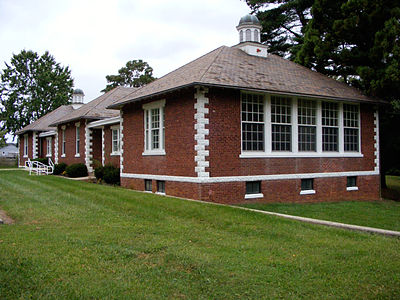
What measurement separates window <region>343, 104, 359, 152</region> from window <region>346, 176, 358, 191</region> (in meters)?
1.24

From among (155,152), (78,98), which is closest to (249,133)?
(155,152)

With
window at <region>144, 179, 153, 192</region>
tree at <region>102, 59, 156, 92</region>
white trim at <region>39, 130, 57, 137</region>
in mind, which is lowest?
window at <region>144, 179, 153, 192</region>

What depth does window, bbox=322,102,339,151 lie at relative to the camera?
54.9 feet

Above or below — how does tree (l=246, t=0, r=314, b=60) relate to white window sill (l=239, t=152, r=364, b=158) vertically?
above

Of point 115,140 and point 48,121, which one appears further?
point 48,121

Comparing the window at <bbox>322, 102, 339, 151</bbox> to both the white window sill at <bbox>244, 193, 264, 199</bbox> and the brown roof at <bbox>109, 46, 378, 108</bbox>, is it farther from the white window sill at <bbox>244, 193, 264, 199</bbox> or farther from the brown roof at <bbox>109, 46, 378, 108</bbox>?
the white window sill at <bbox>244, 193, 264, 199</bbox>

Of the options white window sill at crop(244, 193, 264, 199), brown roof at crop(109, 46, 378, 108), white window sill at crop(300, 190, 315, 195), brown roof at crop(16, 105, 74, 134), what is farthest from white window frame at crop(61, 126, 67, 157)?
white window sill at crop(300, 190, 315, 195)

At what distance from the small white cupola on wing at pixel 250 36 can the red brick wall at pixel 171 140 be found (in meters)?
5.35

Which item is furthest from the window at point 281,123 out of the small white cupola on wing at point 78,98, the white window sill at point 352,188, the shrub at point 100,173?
the small white cupola on wing at point 78,98

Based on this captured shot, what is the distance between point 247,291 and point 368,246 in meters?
3.47

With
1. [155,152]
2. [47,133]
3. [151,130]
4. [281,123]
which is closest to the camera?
[281,123]

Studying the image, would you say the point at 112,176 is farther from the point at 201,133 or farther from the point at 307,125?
the point at 307,125

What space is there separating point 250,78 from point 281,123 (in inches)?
82.9

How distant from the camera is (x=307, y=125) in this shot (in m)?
16.1
